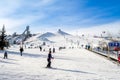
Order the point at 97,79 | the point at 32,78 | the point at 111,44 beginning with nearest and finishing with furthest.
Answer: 1. the point at 32,78
2. the point at 97,79
3. the point at 111,44

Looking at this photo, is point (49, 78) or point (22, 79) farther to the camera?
point (49, 78)

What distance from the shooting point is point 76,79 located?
1513 centimetres

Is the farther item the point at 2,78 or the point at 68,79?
the point at 68,79

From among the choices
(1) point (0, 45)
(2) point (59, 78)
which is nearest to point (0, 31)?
(1) point (0, 45)

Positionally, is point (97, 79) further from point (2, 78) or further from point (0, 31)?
point (0, 31)

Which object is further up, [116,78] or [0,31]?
[0,31]

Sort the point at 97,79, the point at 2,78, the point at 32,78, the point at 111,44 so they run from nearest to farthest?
the point at 2,78, the point at 32,78, the point at 97,79, the point at 111,44

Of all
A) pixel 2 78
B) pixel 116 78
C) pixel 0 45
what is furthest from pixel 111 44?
pixel 2 78

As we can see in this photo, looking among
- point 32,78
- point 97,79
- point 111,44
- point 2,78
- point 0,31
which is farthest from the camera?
point 0,31

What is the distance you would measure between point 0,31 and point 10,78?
68.0 m

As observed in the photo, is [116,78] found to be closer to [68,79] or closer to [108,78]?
[108,78]

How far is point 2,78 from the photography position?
44.2ft

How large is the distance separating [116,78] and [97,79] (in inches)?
63.0

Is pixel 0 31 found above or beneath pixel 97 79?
above
